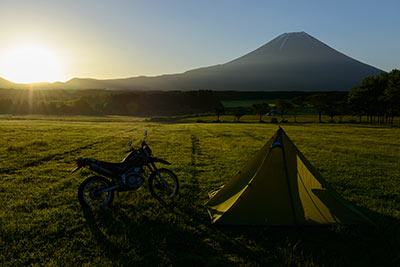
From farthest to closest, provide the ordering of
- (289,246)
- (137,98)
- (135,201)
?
(137,98) → (135,201) → (289,246)

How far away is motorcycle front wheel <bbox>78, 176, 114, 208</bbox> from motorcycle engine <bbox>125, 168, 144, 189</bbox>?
50 cm

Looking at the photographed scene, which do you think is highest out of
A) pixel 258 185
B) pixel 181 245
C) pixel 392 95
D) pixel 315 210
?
pixel 392 95

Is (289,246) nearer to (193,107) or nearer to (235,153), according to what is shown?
(235,153)

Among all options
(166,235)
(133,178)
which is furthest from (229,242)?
(133,178)

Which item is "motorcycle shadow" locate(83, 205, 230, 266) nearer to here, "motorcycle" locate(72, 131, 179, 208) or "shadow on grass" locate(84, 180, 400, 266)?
"shadow on grass" locate(84, 180, 400, 266)

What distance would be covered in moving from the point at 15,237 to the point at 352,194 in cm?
962

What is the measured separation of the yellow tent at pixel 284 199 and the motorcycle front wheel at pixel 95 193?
295 centimetres

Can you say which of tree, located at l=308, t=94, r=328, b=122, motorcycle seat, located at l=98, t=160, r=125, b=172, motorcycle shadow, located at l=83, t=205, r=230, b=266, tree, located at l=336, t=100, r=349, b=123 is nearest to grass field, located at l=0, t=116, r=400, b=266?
motorcycle shadow, located at l=83, t=205, r=230, b=266

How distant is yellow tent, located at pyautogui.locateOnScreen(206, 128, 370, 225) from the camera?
589 cm

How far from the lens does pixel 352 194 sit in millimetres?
8570

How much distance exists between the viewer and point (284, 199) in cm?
604

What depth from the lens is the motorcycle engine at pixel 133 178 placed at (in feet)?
23.0

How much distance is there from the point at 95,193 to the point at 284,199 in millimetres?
4893

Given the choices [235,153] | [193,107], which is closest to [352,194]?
→ [235,153]
